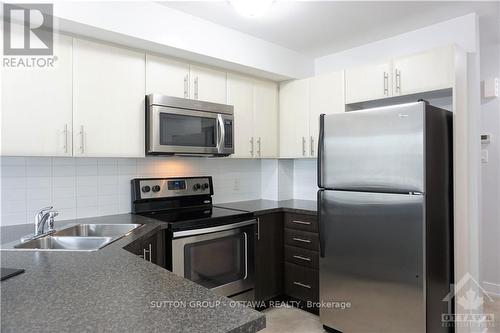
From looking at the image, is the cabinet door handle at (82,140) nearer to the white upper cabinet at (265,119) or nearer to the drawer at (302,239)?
the white upper cabinet at (265,119)

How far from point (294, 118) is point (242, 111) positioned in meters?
0.54

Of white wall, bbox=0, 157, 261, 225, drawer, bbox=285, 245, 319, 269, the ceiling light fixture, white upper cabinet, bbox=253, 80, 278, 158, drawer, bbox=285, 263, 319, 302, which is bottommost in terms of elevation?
drawer, bbox=285, 263, 319, 302

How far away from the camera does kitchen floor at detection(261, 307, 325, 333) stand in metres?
2.51

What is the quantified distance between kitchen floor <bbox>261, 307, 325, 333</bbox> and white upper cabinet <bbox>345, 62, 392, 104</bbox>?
183cm

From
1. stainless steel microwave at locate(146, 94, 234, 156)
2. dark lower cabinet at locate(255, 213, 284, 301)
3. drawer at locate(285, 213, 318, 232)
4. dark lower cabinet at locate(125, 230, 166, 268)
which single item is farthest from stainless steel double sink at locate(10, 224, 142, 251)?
drawer at locate(285, 213, 318, 232)

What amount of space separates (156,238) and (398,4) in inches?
88.9

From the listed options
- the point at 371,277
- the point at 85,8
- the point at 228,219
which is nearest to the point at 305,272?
the point at 371,277

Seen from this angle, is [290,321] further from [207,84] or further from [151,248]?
[207,84]

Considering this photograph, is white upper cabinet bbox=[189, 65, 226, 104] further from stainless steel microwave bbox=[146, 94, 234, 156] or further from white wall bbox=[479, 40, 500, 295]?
white wall bbox=[479, 40, 500, 295]

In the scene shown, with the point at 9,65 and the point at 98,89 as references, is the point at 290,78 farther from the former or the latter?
the point at 9,65

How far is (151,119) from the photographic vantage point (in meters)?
2.35

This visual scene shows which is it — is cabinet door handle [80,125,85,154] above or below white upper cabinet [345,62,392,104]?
below

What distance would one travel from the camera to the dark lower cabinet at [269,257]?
8.94 ft

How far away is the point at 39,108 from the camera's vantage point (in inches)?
77.3
